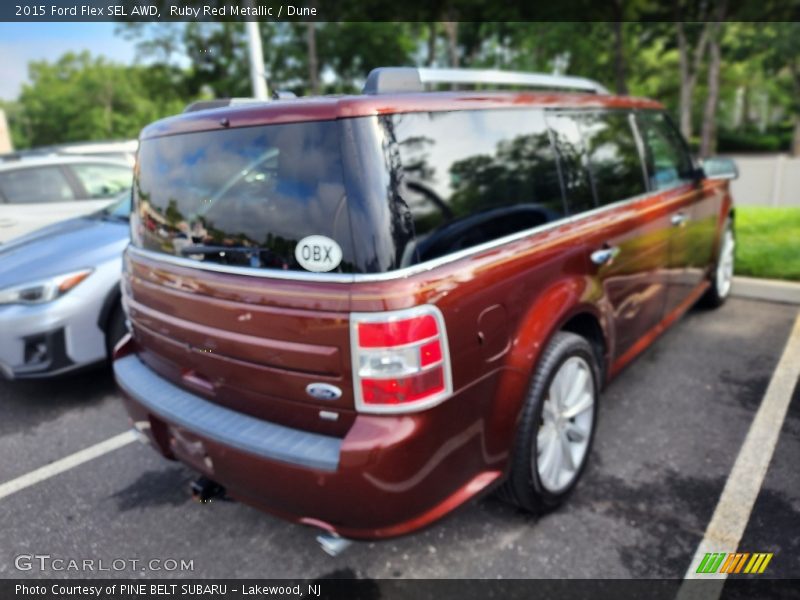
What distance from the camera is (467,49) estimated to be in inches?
909

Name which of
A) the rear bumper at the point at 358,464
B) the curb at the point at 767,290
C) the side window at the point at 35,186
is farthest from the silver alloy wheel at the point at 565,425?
the side window at the point at 35,186

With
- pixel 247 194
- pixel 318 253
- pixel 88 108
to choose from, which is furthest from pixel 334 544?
pixel 88 108

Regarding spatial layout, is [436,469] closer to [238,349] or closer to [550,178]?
[238,349]

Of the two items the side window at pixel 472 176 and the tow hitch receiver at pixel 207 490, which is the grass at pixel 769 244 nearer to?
the side window at pixel 472 176

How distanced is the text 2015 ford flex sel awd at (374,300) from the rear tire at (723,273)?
2367mm

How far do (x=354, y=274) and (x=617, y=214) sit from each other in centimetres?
177

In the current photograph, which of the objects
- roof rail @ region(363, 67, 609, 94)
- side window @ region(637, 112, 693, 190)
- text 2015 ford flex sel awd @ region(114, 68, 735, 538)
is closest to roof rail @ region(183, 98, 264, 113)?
text 2015 ford flex sel awd @ region(114, 68, 735, 538)

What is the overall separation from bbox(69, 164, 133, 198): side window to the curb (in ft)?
22.0

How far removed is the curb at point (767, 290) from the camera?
5113mm

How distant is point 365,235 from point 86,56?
2626 inches

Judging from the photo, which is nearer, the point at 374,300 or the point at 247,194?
the point at 374,300

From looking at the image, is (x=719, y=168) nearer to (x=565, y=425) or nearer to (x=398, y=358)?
(x=565, y=425)

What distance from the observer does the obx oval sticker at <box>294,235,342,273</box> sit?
1.89 m

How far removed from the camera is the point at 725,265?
5.02 meters
